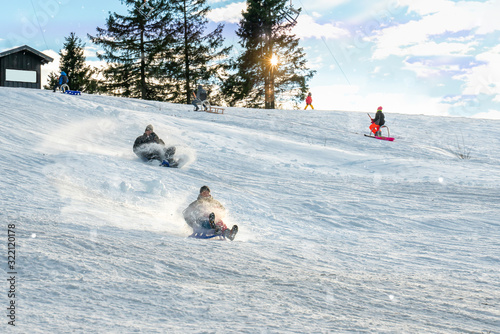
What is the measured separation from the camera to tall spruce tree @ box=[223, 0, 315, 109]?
4047 centimetres

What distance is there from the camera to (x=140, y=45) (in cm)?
3900

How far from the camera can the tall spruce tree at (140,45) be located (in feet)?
128

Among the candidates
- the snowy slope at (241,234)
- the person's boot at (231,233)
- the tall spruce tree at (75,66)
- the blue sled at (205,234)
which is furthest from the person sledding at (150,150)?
the tall spruce tree at (75,66)

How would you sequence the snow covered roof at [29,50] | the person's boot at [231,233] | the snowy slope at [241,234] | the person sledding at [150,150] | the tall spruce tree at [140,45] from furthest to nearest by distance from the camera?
the tall spruce tree at [140,45] → the snow covered roof at [29,50] → the person sledding at [150,150] → the person's boot at [231,233] → the snowy slope at [241,234]

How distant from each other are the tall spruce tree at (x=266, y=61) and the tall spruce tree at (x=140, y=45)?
262 inches

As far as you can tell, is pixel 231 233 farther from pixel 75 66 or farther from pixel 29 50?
pixel 75 66

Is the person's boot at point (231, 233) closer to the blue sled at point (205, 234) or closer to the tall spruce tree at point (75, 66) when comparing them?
the blue sled at point (205, 234)

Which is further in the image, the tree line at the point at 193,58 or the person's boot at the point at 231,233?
the tree line at the point at 193,58

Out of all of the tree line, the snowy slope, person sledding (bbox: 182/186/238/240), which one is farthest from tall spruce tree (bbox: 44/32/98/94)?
person sledding (bbox: 182/186/238/240)

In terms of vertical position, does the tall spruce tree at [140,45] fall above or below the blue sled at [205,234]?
above

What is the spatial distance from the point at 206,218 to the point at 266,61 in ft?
116

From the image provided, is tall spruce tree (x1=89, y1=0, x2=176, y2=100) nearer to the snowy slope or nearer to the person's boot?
the snowy slope

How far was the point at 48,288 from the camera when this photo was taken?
3.76 meters

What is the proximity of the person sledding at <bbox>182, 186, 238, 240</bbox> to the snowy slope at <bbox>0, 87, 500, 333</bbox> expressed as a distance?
33 centimetres
